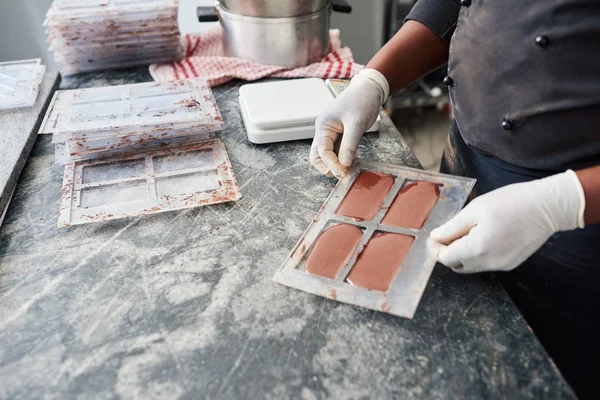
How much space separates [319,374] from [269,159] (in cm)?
75

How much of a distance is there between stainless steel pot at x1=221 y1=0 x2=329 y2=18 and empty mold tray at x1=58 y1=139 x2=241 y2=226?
60 centimetres

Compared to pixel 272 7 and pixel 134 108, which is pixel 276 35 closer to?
pixel 272 7

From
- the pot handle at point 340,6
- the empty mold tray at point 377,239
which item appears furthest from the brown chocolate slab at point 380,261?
the pot handle at point 340,6

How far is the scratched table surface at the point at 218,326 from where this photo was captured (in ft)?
2.82

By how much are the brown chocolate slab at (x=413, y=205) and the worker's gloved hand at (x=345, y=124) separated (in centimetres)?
18

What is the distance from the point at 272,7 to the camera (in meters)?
1.77

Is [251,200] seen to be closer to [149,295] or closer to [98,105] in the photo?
[149,295]

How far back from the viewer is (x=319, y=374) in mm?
874

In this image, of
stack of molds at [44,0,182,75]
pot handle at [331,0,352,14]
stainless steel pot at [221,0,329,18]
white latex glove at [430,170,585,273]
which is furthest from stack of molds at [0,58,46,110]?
white latex glove at [430,170,585,273]

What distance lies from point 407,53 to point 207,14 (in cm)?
84

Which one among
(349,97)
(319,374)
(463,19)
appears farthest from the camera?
(349,97)

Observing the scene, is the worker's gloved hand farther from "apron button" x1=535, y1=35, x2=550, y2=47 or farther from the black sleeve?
"apron button" x1=535, y1=35, x2=550, y2=47

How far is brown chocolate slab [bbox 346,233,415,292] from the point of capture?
1.00 m

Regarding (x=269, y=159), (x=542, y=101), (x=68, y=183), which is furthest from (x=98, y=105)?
(x=542, y=101)
